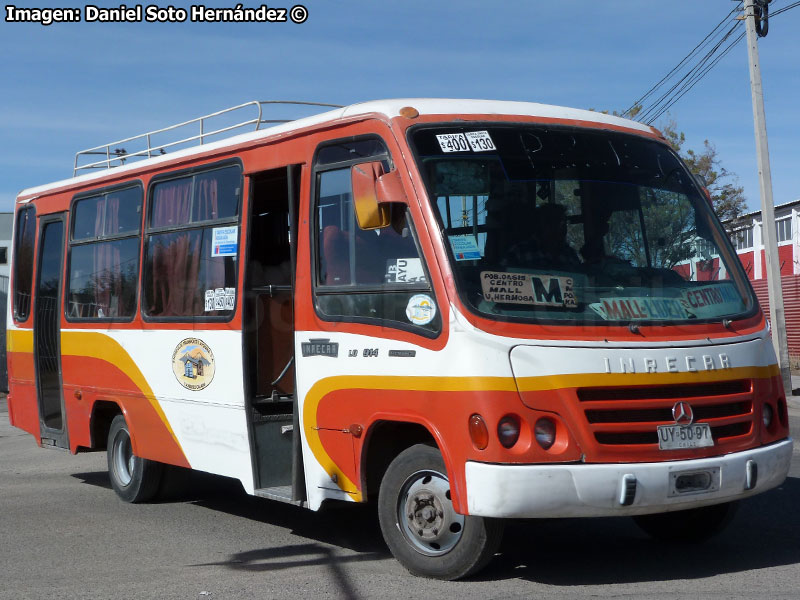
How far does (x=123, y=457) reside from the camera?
1008cm

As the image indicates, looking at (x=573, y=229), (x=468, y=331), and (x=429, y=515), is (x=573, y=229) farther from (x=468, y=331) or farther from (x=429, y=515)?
(x=429, y=515)

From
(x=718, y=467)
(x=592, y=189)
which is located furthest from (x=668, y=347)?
(x=592, y=189)

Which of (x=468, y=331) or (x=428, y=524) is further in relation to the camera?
(x=428, y=524)

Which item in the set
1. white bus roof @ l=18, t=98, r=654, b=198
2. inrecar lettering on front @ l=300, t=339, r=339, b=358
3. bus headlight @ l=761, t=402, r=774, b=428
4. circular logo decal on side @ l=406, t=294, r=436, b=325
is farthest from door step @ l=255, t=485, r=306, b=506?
bus headlight @ l=761, t=402, r=774, b=428

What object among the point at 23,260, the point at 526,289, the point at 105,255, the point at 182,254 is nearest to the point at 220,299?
the point at 182,254

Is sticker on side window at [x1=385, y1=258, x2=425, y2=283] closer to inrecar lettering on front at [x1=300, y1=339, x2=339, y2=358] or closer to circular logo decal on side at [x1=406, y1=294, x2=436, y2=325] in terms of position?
circular logo decal on side at [x1=406, y1=294, x2=436, y2=325]

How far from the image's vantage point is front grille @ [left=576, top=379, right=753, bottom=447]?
6.04 metres

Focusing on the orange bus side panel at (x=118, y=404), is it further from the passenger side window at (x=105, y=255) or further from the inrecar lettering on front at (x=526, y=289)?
the inrecar lettering on front at (x=526, y=289)

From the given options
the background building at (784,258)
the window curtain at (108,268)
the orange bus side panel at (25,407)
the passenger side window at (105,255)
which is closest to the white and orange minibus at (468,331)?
the passenger side window at (105,255)

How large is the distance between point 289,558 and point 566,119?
3364 millimetres

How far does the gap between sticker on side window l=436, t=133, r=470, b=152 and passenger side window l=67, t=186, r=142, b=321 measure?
390 centimetres

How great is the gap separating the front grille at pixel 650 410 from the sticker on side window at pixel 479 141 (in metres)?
1.62

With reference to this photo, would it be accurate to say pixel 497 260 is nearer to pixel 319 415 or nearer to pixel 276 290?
pixel 319 415

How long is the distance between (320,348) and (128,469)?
371 cm
